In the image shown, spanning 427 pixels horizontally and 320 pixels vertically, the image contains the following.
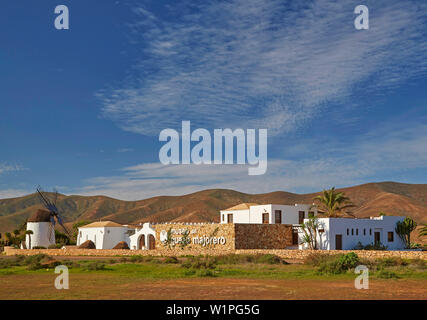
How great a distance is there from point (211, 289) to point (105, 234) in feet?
152

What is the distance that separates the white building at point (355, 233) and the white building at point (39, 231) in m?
38.4

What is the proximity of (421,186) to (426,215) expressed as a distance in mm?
45106

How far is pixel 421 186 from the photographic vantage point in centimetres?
14288

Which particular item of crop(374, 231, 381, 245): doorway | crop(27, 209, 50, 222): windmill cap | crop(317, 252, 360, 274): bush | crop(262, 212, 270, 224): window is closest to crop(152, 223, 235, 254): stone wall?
crop(262, 212, 270, 224): window

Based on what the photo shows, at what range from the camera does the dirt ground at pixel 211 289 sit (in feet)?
59.9

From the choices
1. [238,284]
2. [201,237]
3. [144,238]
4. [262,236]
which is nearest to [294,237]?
[262,236]

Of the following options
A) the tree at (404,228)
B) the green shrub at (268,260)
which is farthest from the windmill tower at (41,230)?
the tree at (404,228)

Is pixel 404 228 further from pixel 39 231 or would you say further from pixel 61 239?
pixel 61 239

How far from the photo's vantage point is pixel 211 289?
67.4 feet

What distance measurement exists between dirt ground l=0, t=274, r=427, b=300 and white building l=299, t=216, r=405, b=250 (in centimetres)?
2045
